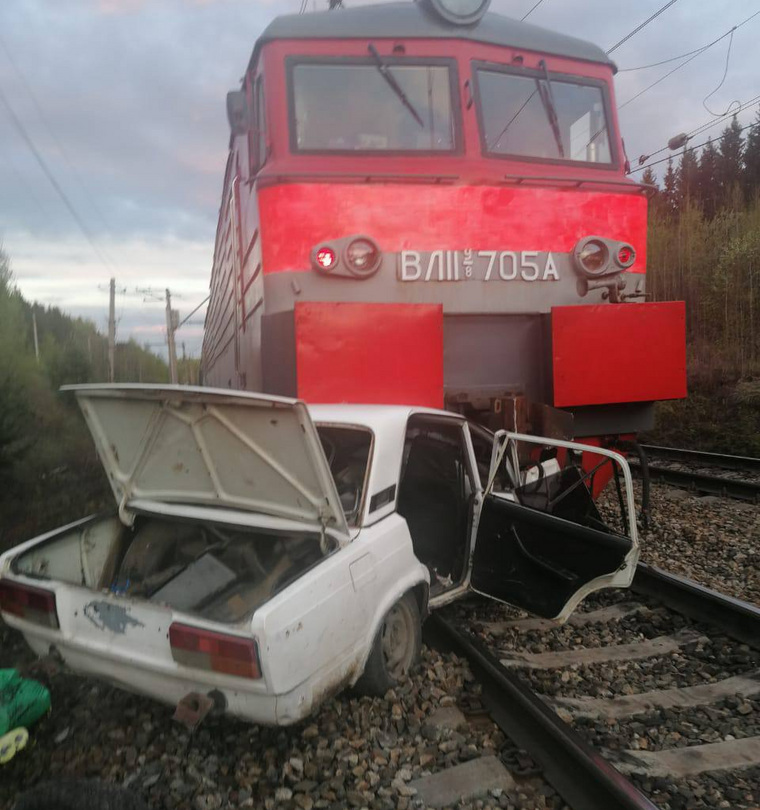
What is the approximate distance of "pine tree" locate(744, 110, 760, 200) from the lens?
124 ft

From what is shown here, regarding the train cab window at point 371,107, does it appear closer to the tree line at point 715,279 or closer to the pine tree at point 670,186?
the tree line at point 715,279

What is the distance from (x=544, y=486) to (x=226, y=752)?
101 inches

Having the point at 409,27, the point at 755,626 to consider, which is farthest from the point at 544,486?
the point at 409,27

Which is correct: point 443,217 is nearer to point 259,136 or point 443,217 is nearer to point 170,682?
point 259,136

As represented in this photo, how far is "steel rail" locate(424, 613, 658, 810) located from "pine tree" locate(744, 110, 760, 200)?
130ft

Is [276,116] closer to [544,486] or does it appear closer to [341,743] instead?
[544,486]

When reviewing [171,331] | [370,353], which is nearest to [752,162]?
[171,331]

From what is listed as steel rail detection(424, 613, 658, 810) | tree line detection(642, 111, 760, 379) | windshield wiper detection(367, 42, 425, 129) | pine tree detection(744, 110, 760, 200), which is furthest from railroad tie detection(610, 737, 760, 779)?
pine tree detection(744, 110, 760, 200)

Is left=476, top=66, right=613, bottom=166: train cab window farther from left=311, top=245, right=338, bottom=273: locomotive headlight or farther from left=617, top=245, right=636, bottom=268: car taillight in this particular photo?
left=311, top=245, right=338, bottom=273: locomotive headlight

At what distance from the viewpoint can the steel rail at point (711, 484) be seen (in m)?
7.73

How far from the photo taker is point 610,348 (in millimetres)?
5449

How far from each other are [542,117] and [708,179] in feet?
146

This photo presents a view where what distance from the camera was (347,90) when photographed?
543cm

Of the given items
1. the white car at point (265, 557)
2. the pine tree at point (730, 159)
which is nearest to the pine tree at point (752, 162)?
the pine tree at point (730, 159)
